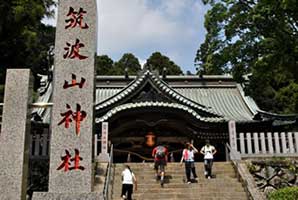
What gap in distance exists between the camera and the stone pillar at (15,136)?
6637 mm

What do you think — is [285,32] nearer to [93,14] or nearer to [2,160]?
[93,14]

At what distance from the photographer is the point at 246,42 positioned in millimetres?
15219

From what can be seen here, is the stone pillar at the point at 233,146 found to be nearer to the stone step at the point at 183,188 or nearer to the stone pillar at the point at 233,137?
the stone pillar at the point at 233,137

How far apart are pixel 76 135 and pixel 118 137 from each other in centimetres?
1161

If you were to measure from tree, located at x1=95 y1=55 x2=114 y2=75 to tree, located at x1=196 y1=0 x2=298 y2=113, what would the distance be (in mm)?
32216

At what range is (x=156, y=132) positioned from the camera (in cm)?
1845

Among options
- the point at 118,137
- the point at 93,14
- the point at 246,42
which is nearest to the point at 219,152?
the point at 118,137

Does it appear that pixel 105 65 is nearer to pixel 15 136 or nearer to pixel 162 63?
pixel 162 63

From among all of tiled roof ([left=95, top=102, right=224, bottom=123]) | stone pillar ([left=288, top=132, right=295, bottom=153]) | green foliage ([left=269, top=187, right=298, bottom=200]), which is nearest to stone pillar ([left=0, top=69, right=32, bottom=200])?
green foliage ([left=269, top=187, right=298, bottom=200])

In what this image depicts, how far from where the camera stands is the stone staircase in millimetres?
12008

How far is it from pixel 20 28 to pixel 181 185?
774 centimetres

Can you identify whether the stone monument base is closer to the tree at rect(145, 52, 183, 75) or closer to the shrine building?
the shrine building

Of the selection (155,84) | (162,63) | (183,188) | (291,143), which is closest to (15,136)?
(183,188)

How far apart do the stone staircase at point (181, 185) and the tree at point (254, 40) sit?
12.4 feet
